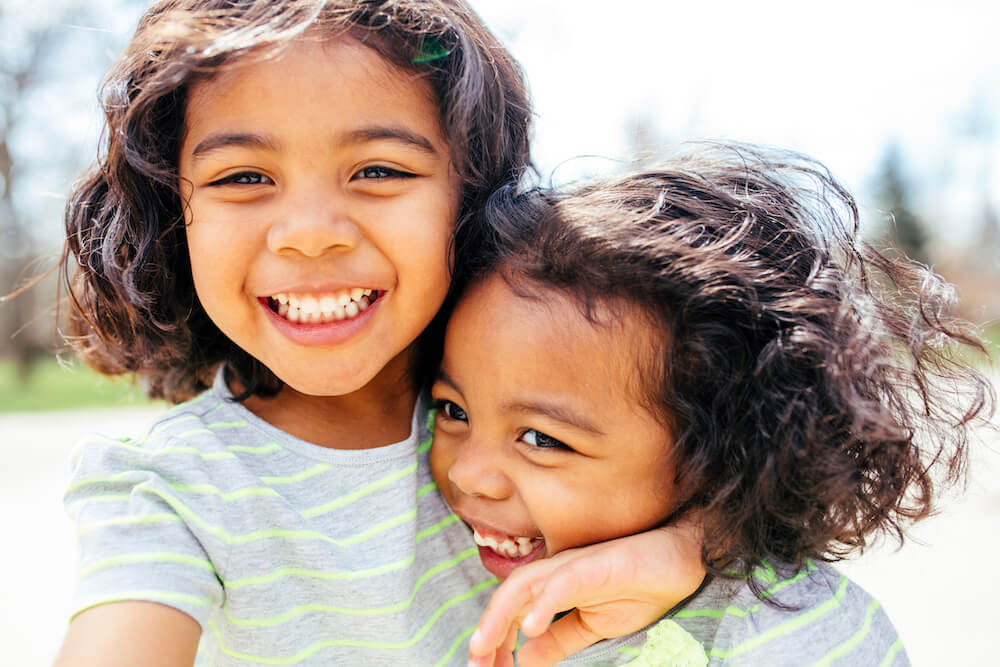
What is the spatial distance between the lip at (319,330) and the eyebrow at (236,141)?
29cm

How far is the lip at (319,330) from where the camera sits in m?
1.52

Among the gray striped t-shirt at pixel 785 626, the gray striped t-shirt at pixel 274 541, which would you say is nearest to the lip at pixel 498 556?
the gray striped t-shirt at pixel 274 541

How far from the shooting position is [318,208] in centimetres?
143

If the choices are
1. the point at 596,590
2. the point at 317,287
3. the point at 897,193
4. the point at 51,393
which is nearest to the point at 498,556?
the point at 596,590

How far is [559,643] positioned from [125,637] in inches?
28.3

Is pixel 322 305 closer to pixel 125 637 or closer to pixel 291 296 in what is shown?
pixel 291 296

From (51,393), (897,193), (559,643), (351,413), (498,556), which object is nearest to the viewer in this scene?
(559,643)

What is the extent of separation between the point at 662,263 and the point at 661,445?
335mm

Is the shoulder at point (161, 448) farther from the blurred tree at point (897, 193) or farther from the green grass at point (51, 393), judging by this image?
the blurred tree at point (897, 193)

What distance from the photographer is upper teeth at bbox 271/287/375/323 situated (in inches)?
59.7

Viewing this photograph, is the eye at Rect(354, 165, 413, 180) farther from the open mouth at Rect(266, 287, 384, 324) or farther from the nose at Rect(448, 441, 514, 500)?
the nose at Rect(448, 441, 514, 500)

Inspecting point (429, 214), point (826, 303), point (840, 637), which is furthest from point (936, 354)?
point (429, 214)

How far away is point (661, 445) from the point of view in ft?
4.93

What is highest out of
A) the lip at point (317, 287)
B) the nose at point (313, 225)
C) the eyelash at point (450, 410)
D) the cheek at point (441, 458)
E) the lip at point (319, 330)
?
the nose at point (313, 225)
